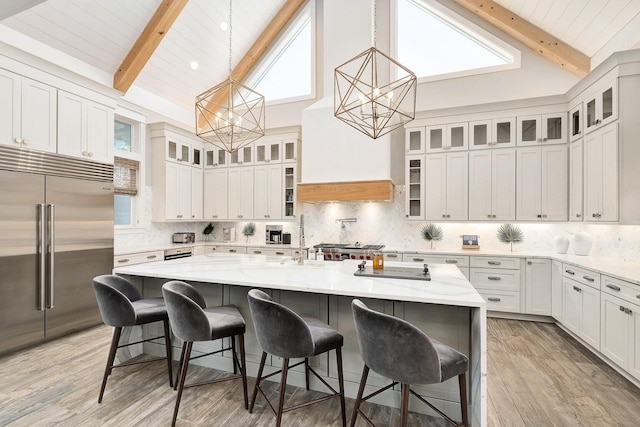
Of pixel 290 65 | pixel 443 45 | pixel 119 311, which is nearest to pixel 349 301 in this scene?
pixel 119 311

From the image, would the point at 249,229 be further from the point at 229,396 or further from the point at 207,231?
the point at 229,396

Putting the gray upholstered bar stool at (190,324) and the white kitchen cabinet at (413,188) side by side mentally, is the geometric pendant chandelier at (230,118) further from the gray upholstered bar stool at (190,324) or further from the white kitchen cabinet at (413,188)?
the white kitchen cabinet at (413,188)

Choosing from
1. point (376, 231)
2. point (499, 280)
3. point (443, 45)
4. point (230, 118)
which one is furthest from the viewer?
point (376, 231)

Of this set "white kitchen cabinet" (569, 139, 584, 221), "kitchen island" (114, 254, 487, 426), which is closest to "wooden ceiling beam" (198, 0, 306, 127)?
"kitchen island" (114, 254, 487, 426)

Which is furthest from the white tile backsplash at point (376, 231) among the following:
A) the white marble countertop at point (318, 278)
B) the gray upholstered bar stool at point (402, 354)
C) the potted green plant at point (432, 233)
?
the gray upholstered bar stool at point (402, 354)

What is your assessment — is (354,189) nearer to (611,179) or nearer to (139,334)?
(611,179)

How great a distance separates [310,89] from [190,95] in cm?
220

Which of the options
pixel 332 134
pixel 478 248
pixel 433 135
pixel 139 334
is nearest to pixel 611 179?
pixel 478 248

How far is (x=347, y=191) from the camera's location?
4.91 metres

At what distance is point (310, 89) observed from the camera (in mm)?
5949

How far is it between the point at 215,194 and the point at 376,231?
3.12 metres

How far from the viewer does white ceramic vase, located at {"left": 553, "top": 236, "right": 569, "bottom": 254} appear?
4.24 m

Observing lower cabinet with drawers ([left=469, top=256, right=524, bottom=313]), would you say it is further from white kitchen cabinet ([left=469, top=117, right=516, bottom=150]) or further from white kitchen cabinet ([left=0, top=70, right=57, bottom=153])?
white kitchen cabinet ([left=0, top=70, right=57, bottom=153])

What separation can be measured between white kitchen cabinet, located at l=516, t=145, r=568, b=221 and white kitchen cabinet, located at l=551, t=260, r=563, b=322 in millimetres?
682
